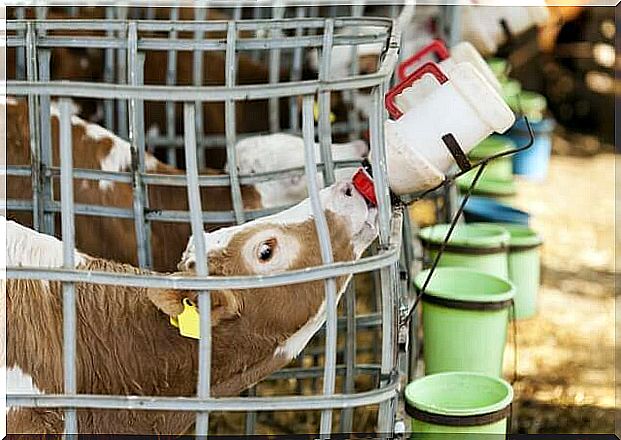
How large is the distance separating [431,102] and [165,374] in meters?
0.60

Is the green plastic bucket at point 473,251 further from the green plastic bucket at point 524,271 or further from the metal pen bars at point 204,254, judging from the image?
the metal pen bars at point 204,254

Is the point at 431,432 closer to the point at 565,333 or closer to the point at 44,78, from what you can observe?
the point at 44,78

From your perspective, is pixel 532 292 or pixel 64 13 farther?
pixel 64 13

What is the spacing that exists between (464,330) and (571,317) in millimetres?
1658

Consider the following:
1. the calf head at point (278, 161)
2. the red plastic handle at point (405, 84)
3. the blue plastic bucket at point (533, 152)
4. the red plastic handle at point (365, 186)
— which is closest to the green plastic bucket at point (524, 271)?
the calf head at point (278, 161)

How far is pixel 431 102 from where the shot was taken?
1.71 m

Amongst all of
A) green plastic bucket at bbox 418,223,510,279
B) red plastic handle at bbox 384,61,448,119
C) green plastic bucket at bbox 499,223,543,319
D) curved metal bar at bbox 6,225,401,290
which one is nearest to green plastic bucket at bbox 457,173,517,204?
green plastic bucket at bbox 499,223,543,319

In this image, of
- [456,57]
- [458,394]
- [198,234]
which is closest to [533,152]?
[456,57]

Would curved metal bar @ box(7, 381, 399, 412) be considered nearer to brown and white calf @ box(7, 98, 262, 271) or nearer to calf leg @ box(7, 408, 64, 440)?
calf leg @ box(7, 408, 64, 440)

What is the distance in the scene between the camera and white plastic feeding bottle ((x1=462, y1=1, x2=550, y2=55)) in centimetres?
389

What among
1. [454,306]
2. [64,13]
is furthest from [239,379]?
[64,13]

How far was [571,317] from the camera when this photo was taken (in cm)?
370

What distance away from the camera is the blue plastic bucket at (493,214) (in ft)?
10.2

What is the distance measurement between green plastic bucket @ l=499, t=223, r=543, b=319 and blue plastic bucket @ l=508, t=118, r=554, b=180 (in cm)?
204
